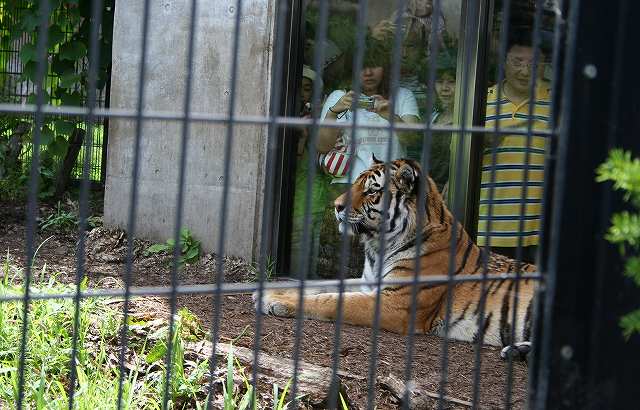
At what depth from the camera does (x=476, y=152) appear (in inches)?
260

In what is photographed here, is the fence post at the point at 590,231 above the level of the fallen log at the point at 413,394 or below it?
above

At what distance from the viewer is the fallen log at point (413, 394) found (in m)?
3.85

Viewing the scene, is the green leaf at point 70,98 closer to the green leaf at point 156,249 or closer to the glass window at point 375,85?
the green leaf at point 156,249

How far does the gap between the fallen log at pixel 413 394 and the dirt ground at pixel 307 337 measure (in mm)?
29

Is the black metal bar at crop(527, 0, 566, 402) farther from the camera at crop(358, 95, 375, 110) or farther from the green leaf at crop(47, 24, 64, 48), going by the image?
the green leaf at crop(47, 24, 64, 48)

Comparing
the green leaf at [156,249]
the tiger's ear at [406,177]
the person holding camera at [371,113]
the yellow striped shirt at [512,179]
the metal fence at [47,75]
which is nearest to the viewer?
the tiger's ear at [406,177]

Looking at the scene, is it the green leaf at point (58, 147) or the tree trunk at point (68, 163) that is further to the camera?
→ the tree trunk at point (68, 163)

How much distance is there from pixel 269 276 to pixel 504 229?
1.58m

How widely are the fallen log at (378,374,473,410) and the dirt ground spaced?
0.03m

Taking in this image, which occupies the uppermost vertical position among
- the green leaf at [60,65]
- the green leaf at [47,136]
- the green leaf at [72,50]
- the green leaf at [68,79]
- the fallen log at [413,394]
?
the green leaf at [72,50]

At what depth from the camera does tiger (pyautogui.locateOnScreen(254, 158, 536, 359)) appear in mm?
5383

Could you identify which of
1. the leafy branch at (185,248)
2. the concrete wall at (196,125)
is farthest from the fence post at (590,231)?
the leafy branch at (185,248)

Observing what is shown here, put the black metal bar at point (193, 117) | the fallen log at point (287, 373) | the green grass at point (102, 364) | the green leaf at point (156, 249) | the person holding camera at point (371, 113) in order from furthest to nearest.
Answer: the green leaf at point (156, 249) → the person holding camera at point (371, 113) → the fallen log at point (287, 373) → the green grass at point (102, 364) → the black metal bar at point (193, 117)

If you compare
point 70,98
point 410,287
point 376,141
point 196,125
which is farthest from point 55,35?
point 410,287
